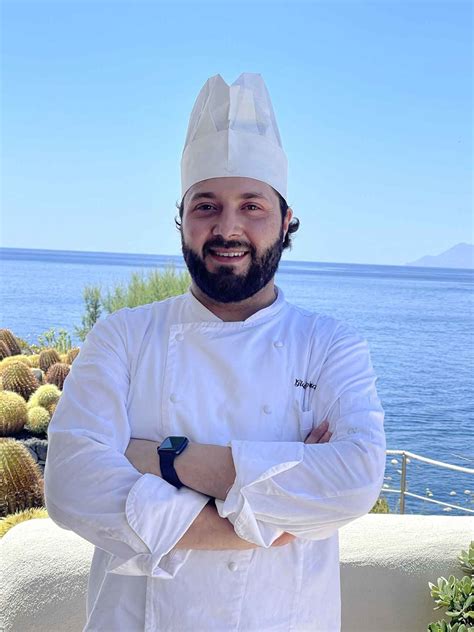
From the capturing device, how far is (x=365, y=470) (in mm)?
1403

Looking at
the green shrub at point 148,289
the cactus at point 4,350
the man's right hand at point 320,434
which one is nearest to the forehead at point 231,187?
the man's right hand at point 320,434

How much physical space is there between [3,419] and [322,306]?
2912 centimetres

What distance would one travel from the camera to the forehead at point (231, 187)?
64.3 inches

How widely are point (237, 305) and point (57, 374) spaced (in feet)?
15.0

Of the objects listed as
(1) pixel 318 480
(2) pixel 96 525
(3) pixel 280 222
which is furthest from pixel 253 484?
(3) pixel 280 222

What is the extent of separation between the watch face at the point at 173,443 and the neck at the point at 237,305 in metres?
0.34

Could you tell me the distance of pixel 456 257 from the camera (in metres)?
111

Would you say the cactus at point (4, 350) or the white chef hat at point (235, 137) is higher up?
the white chef hat at point (235, 137)

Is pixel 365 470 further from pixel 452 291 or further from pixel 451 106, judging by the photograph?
pixel 451 106

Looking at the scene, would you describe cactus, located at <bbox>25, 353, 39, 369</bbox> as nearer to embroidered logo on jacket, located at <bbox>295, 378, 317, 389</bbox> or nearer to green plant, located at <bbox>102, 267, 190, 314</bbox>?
green plant, located at <bbox>102, 267, 190, 314</bbox>

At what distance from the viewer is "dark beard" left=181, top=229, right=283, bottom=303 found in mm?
1593

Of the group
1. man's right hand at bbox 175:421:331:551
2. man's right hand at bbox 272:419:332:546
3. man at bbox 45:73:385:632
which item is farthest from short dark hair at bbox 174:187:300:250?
man's right hand at bbox 175:421:331:551

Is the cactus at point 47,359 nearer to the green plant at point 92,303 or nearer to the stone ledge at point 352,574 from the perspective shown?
the stone ledge at point 352,574

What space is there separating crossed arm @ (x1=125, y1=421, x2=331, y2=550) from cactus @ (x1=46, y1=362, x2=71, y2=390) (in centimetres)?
465
